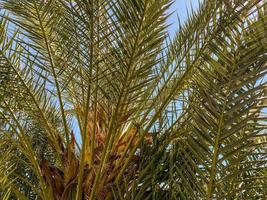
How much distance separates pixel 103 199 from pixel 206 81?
1.08m

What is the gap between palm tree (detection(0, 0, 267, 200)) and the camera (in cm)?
262

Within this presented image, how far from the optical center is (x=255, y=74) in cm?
255

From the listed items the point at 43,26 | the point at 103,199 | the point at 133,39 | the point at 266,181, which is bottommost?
the point at 103,199

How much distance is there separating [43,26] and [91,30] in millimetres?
624

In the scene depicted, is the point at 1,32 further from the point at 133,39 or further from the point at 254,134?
the point at 254,134

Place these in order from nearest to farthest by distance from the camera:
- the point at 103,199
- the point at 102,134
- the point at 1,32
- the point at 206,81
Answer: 1. the point at 206,81
2. the point at 103,199
3. the point at 1,32
4. the point at 102,134

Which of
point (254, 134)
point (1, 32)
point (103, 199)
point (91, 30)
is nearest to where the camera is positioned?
point (254, 134)

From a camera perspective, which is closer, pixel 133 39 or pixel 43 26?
pixel 133 39

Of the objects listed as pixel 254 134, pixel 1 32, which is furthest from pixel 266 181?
pixel 1 32

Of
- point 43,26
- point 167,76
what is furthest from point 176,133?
point 43,26

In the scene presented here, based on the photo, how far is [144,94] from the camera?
11.3ft

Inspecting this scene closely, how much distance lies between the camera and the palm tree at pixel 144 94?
2623mm

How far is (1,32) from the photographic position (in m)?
3.45

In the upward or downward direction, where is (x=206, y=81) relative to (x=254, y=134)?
upward
